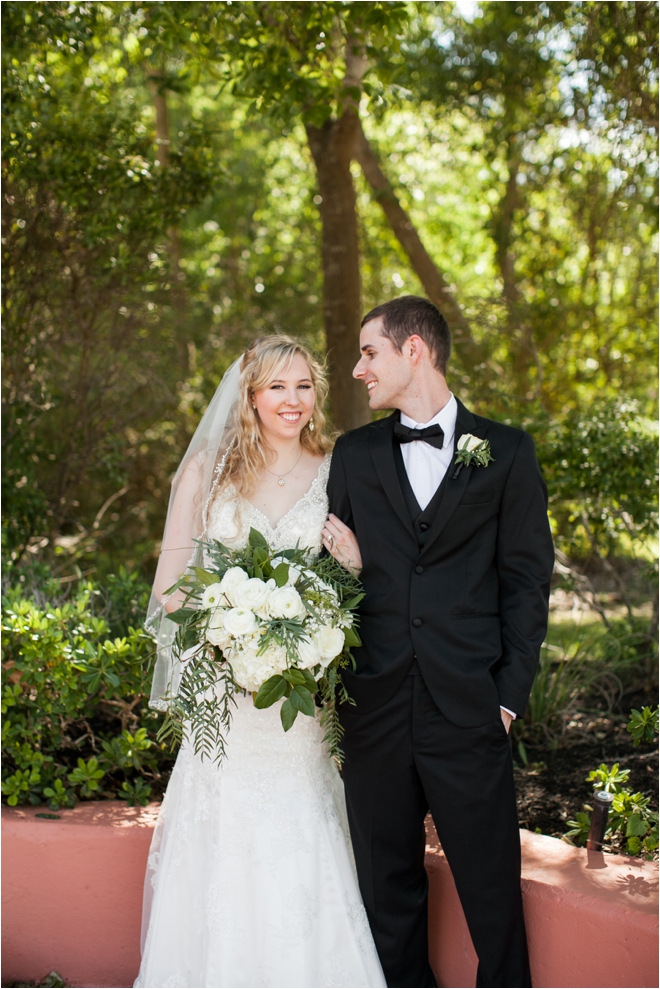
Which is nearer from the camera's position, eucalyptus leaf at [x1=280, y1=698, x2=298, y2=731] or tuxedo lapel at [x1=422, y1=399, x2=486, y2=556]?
eucalyptus leaf at [x1=280, y1=698, x2=298, y2=731]

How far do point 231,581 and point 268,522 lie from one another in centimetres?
60

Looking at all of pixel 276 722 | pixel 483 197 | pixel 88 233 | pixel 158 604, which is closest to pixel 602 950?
pixel 276 722

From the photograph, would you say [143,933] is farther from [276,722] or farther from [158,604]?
[158,604]

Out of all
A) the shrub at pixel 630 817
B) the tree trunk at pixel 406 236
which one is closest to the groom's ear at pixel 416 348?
the shrub at pixel 630 817

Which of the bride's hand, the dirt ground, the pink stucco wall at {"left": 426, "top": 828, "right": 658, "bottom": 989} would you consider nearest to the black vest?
the bride's hand

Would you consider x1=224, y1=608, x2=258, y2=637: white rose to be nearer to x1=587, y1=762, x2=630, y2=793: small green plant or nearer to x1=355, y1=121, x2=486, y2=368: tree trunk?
x1=587, y1=762, x2=630, y2=793: small green plant

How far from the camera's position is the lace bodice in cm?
291

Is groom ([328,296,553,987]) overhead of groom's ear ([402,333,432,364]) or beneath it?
beneath

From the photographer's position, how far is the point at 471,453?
2.59 m

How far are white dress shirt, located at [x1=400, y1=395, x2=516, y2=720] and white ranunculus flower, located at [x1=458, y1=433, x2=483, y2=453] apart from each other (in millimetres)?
99

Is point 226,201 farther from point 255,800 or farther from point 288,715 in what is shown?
point 288,715

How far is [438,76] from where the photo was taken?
6.88 meters

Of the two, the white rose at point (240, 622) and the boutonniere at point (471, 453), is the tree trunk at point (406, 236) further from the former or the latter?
the white rose at point (240, 622)

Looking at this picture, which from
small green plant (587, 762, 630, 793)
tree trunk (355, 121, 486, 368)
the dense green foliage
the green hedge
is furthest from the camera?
tree trunk (355, 121, 486, 368)
